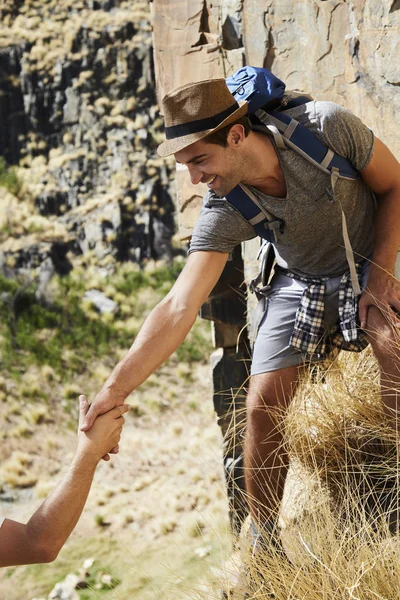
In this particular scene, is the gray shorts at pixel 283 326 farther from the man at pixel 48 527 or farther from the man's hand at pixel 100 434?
the man at pixel 48 527

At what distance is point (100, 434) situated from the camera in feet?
7.89

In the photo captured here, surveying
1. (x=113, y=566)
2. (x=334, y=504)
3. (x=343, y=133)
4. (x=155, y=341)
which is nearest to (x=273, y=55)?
(x=343, y=133)

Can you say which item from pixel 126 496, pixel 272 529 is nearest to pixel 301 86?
pixel 272 529

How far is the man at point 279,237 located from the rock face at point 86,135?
339 inches

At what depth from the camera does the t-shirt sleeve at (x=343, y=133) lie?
9.01 ft

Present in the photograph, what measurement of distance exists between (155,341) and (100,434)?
18.8 inches

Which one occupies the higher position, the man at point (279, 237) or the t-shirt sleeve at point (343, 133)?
the t-shirt sleeve at point (343, 133)

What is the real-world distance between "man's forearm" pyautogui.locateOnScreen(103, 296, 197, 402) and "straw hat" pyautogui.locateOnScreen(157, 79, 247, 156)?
0.60 m


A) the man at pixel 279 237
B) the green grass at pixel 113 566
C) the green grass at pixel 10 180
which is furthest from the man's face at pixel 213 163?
the green grass at pixel 10 180

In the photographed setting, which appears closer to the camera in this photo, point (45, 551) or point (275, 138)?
point (45, 551)

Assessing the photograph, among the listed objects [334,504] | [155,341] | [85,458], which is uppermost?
[155,341]

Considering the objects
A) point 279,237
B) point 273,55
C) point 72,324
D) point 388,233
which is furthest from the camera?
point 72,324

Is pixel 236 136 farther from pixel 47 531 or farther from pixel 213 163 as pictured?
pixel 47 531

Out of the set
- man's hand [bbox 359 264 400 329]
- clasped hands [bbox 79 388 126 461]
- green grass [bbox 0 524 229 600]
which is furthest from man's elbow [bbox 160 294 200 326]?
green grass [bbox 0 524 229 600]
